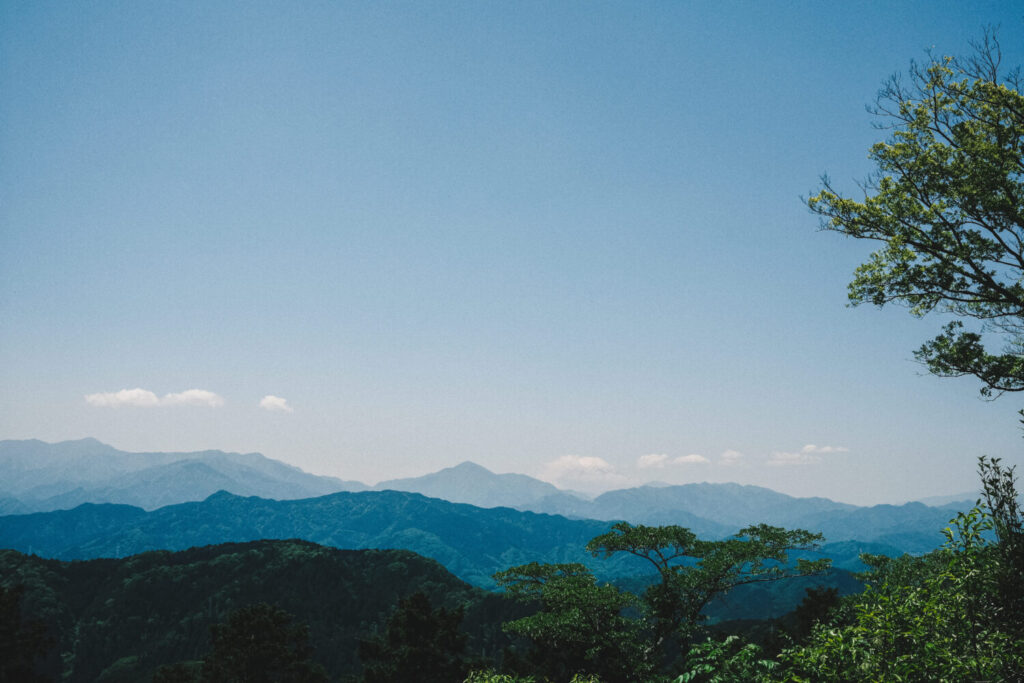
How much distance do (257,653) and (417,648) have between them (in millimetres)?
9725

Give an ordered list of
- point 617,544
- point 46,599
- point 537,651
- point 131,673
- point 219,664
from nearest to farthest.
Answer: point 617,544 → point 219,664 → point 537,651 → point 131,673 → point 46,599

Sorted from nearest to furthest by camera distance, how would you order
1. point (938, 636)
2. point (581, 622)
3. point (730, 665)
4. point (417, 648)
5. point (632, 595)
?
point (938, 636), point (730, 665), point (581, 622), point (632, 595), point (417, 648)

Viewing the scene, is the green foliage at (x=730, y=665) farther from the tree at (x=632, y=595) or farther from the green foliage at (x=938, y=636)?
the tree at (x=632, y=595)

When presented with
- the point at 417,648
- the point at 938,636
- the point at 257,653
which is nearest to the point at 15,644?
the point at 257,653

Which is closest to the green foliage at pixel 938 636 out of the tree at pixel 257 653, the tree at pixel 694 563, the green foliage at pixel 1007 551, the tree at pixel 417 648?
the green foliage at pixel 1007 551

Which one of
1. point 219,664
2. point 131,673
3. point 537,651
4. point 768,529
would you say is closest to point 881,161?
point 768,529

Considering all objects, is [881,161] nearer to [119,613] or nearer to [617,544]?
[617,544]

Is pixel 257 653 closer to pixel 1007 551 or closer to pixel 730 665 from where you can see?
pixel 730 665

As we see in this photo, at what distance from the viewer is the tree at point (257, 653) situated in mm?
29844

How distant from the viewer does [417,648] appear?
33.1 metres

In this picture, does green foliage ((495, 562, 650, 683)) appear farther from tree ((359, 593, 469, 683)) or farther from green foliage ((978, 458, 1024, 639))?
green foliage ((978, 458, 1024, 639))

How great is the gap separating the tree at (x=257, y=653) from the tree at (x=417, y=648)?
12.1 ft

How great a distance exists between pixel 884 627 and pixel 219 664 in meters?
36.0

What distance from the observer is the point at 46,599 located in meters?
193
